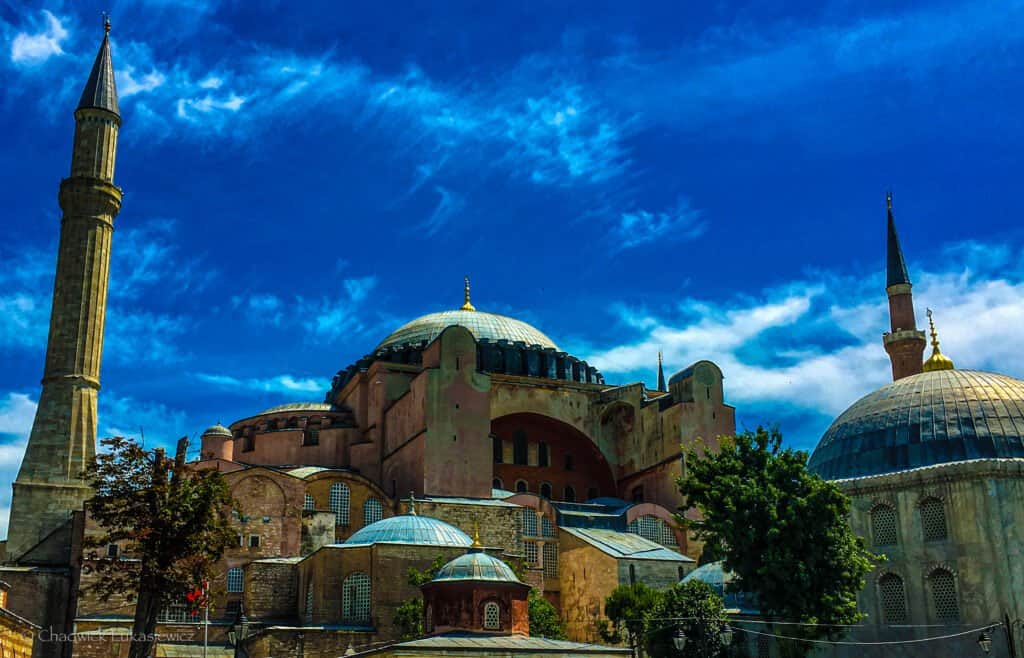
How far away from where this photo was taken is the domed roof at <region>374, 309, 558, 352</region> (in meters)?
41.7

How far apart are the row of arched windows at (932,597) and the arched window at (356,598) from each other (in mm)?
12880

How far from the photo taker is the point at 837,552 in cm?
2420

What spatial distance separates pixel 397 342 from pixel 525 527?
37.1ft

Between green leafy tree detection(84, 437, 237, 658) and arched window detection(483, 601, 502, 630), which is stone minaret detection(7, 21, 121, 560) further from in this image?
arched window detection(483, 601, 502, 630)

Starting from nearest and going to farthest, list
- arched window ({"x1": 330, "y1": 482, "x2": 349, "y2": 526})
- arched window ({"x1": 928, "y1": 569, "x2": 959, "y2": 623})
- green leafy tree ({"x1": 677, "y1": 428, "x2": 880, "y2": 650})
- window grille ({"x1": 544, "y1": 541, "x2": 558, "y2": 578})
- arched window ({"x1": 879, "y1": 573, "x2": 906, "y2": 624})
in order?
green leafy tree ({"x1": 677, "y1": 428, "x2": 880, "y2": 650}) → arched window ({"x1": 928, "y1": 569, "x2": 959, "y2": 623}) → arched window ({"x1": 879, "y1": 573, "x2": 906, "y2": 624}) → window grille ({"x1": 544, "y1": 541, "x2": 558, "y2": 578}) → arched window ({"x1": 330, "y1": 482, "x2": 349, "y2": 526})

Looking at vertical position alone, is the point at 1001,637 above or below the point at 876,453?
below

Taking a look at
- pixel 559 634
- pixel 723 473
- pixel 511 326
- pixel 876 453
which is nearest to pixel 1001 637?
pixel 876 453

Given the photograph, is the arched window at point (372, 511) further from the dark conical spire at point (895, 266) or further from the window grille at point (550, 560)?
the dark conical spire at point (895, 266)

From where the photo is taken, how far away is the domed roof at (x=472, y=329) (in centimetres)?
4166

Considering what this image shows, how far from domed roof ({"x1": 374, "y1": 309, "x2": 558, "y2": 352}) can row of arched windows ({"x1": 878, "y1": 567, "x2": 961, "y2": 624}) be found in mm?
17244

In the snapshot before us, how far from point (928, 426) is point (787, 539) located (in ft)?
24.3

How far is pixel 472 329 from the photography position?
4194cm

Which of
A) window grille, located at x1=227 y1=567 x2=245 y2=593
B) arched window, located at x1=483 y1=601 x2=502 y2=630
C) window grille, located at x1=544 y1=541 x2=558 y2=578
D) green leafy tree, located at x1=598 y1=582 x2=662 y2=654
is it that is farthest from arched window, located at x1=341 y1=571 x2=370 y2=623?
window grille, located at x1=544 y1=541 x2=558 y2=578

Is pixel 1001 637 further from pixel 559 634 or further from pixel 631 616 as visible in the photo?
pixel 559 634
